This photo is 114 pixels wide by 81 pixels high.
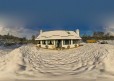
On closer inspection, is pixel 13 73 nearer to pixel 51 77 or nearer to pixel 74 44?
pixel 51 77

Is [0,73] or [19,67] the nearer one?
[0,73]

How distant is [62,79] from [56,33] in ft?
100

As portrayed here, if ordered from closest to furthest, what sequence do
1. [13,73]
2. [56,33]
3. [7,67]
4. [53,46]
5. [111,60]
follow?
1. [13,73]
2. [7,67]
3. [111,60]
4. [53,46]
5. [56,33]

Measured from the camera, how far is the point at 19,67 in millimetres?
16562

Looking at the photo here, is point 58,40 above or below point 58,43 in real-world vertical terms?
above

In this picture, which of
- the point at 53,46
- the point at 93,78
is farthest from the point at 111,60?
the point at 53,46

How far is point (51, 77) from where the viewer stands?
13.6 metres

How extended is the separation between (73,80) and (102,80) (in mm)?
1553

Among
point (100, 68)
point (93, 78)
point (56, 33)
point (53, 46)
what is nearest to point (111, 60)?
point (100, 68)

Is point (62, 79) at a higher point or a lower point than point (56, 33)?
lower

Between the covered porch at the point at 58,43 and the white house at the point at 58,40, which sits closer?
the covered porch at the point at 58,43

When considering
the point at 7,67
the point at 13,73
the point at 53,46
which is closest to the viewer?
the point at 13,73

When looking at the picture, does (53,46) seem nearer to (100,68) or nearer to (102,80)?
(100,68)

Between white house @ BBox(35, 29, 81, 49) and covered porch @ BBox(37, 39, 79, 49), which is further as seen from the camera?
white house @ BBox(35, 29, 81, 49)
